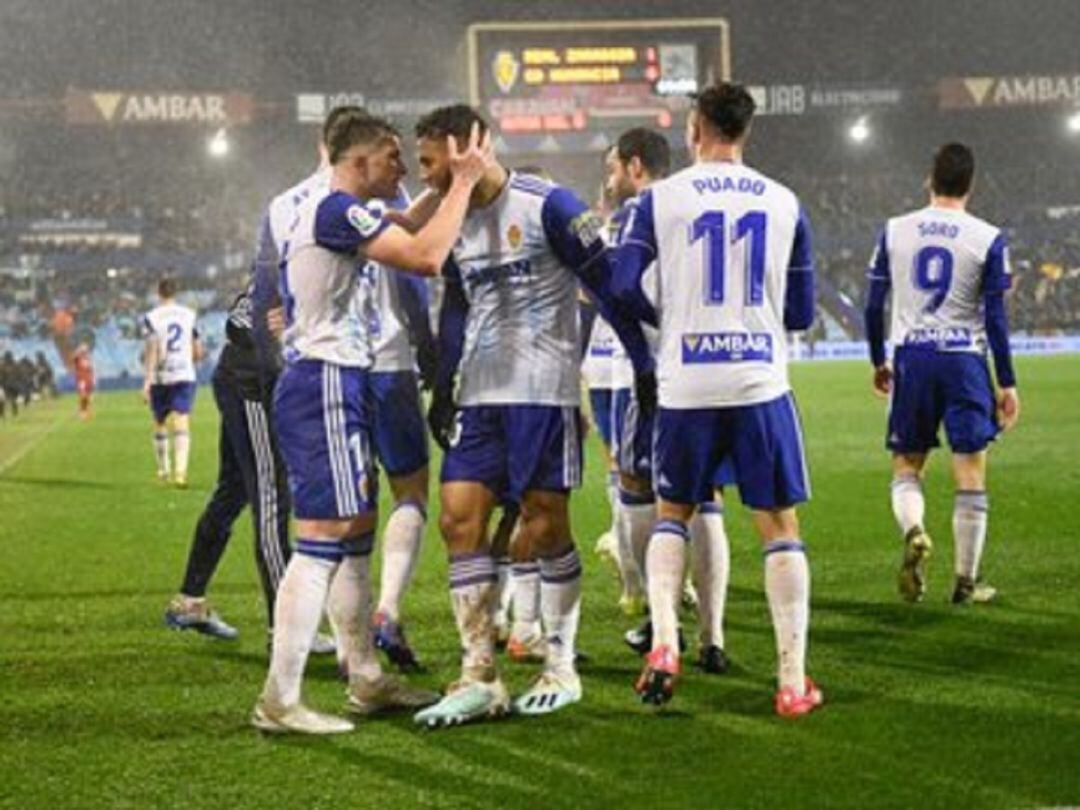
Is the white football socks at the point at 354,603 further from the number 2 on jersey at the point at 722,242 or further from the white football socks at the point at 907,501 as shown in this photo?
the white football socks at the point at 907,501

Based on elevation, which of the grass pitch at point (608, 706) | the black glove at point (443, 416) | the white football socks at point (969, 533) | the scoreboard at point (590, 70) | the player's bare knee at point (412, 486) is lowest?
the grass pitch at point (608, 706)

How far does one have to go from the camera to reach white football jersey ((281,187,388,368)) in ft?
20.1

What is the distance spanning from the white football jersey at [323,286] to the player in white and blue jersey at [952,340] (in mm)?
3484

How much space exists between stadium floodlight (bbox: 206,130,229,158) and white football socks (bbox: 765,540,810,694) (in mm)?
50590

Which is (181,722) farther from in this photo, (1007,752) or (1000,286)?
(1000,286)

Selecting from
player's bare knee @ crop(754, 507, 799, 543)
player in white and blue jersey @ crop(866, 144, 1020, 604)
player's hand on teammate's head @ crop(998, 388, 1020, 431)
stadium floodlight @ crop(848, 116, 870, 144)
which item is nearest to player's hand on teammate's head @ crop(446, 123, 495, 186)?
player's bare knee @ crop(754, 507, 799, 543)

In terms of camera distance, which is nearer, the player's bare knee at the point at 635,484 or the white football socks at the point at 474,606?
the white football socks at the point at 474,606

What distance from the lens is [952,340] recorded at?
888cm

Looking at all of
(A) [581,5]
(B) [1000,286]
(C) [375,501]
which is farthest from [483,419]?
(A) [581,5]

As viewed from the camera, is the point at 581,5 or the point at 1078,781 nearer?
the point at 1078,781

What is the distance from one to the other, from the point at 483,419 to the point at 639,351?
0.65m

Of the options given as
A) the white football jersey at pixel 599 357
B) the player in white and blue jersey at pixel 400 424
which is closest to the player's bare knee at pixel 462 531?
the player in white and blue jersey at pixel 400 424

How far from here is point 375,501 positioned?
648 cm

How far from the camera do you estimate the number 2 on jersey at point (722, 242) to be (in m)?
6.26
